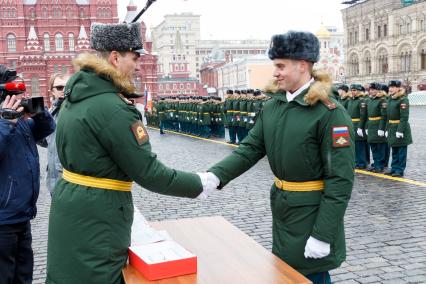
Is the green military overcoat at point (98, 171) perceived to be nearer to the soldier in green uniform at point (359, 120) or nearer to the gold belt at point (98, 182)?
the gold belt at point (98, 182)

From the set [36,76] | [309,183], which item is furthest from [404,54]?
[309,183]

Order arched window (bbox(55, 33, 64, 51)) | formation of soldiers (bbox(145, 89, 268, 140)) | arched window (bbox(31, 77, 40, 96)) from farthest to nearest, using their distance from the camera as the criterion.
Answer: arched window (bbox(55, 33, 64, 51)), arched window (bbox(31, 77, 40, 96)), formation of soldiers (bbox(145, 89, 268, 140))

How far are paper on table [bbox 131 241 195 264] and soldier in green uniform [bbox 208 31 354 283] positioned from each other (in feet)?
1.78

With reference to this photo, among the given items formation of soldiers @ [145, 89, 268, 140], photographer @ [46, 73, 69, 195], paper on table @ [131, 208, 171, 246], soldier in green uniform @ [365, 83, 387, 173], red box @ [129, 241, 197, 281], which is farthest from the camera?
formation of soldiers @ [145, 89, 268, 140]

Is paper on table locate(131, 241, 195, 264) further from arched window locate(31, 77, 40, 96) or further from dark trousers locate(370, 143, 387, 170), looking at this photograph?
arched window locate(31, 77, 40, 96)

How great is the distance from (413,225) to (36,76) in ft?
195

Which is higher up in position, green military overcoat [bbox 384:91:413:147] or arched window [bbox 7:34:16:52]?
arched window [bbox 7:34:16:52]

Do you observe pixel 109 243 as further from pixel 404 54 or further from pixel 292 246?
pixel 404 54

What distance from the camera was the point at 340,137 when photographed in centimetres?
277

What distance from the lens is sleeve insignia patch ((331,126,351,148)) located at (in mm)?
2763

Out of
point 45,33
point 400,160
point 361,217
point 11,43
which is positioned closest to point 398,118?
point 400,160

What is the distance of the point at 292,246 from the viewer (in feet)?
9.58

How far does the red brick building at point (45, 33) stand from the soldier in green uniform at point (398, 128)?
52907 millimetres

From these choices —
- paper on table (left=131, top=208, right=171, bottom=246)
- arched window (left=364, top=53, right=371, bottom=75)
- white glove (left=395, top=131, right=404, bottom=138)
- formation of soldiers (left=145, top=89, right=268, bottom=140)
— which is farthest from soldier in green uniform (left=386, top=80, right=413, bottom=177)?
arched window (left=364, top=53, right=371, bottom=75)
